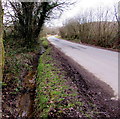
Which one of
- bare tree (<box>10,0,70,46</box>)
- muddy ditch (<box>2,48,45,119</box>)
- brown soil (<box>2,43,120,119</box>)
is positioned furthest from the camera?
bare tree (<box>10,0,70,46</box>)

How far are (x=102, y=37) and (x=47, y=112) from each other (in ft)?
54.7

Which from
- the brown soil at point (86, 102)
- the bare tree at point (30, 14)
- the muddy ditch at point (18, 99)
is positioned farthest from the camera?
the bare tree at point (30, 14)

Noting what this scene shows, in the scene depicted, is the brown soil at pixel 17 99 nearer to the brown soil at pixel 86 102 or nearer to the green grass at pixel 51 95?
the brown soil at pixel 86 102

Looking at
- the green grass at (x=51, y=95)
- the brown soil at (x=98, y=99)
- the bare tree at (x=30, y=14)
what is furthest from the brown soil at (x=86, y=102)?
the bare tree at (x=30, y=14)

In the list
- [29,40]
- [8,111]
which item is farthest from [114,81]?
[29,40]

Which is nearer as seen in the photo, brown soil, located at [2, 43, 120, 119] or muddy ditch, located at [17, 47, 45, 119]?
brown soil, located at [2, 43, 120, 119]

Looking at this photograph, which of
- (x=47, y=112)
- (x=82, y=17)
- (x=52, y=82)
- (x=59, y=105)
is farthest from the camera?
(x=82, y=17)

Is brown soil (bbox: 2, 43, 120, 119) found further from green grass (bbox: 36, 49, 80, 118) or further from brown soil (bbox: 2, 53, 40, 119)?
green grass (bbox: 36, 49, 80, 118)

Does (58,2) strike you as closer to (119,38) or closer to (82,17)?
(119,38)

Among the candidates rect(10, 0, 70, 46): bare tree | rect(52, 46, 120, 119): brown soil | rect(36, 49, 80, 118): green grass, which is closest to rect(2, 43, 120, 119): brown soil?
rect(52, 46, 120, 119): brown soil

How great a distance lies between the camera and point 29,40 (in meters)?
10.5

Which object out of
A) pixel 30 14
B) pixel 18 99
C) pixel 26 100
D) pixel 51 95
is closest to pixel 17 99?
pixel 18 99

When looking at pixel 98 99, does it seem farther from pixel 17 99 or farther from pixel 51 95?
pixel 17 99

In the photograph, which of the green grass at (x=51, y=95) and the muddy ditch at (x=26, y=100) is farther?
the muddy ditch at (x=26, y=100)
